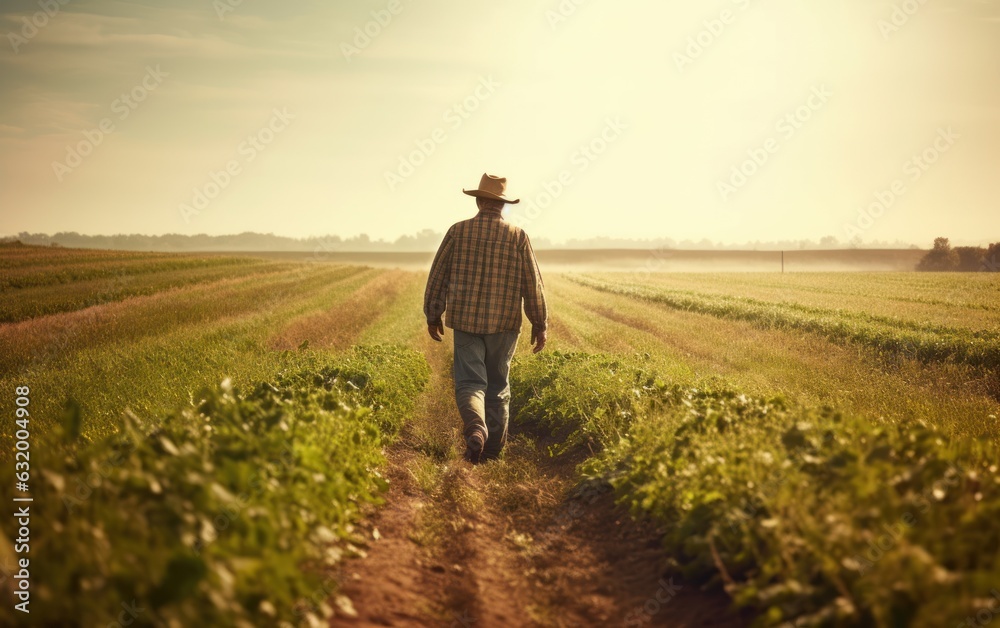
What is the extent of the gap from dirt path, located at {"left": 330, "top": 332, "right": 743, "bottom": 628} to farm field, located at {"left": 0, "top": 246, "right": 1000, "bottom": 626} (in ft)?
0.07

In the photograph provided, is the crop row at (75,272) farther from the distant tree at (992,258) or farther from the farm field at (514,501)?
the distant tree at (992,258)

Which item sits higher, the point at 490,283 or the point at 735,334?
the point at 490,283

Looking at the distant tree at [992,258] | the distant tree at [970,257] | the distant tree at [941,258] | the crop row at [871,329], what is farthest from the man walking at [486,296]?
the distant tree at [941,258]

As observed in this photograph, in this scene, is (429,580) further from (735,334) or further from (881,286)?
(881,286)

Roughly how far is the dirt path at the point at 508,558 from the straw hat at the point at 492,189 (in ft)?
9.52

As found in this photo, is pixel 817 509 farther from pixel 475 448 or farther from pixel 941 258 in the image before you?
pixel 941 258

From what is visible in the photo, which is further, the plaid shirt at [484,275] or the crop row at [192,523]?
the plaid shirt at [484,275]

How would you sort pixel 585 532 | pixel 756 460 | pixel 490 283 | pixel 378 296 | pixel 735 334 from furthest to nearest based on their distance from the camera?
pixel 378 296 → pixel 735 334 → pixel 490 283 → pixel 585 532 → pixel 756 460

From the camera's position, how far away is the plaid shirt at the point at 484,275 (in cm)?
698

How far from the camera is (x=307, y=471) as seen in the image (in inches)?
139

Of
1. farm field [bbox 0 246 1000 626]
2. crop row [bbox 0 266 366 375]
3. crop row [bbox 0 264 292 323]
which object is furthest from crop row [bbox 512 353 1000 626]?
crop row [bbox 0 264 292 323]

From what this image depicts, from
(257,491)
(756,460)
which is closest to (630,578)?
(756,460)

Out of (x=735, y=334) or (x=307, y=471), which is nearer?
(x=307, y=471)

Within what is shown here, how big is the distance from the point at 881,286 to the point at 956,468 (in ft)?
112
